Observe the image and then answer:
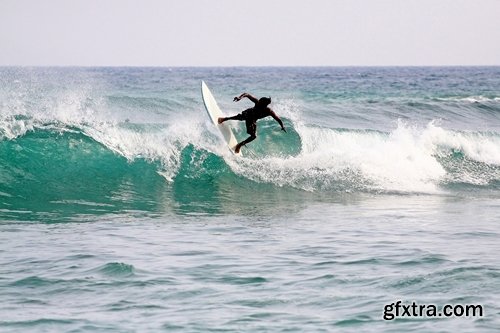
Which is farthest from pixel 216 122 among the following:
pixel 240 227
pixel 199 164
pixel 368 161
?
pixel 240 227

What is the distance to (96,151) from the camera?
15875 millimetres

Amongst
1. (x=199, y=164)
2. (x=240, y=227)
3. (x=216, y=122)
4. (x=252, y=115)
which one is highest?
(x=252, y=115)

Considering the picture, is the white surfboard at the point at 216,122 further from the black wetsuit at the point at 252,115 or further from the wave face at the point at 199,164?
the black wetsuit at the point at 252,115

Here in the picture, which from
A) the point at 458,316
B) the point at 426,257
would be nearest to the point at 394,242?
the point at 426,257

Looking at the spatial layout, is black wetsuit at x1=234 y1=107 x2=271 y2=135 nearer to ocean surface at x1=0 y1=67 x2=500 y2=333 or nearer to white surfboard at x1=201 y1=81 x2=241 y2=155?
white surfboard at x1=201 y1=81 x2=241 y2=155

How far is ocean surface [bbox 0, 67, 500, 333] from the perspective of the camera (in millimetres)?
6840

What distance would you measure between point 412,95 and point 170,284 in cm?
3551

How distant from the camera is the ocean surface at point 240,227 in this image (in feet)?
22.4

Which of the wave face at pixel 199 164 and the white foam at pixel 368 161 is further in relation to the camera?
the white foam at pixel 368 161

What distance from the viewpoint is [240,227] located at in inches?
433

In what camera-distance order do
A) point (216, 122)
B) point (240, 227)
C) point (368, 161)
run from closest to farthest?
1. point (240, 227)
2. point (216, 122)
3. point (368, 161)

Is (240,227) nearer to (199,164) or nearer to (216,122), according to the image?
(216,122)

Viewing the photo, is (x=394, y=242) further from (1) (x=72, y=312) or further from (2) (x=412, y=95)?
(2) (x=412, y=95)

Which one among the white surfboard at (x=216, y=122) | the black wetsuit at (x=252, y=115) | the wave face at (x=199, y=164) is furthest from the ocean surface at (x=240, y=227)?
the black wetsuit at (x=252, y=115)
